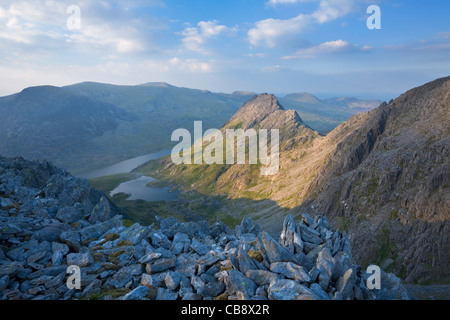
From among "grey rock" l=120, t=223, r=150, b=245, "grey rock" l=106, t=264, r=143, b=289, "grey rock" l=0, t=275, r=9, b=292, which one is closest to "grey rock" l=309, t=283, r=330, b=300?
"grey rock" l=106, t=264, r=143, b=289

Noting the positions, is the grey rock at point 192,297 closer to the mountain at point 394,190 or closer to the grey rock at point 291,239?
the grey rock at point 291,239

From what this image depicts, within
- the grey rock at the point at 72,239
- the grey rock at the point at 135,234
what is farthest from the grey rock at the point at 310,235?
the grey rock at the point at 72,239

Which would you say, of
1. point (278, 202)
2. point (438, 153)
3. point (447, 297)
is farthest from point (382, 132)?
point (447, 297)

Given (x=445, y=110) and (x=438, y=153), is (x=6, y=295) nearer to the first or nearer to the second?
(x=438, y=153)

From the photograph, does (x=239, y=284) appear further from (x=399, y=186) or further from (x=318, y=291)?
(x=399, y=186)

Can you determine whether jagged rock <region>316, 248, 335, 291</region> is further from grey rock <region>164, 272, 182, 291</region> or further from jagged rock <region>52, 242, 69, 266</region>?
jagged rock <region>52, 242, 69, 266</region>
